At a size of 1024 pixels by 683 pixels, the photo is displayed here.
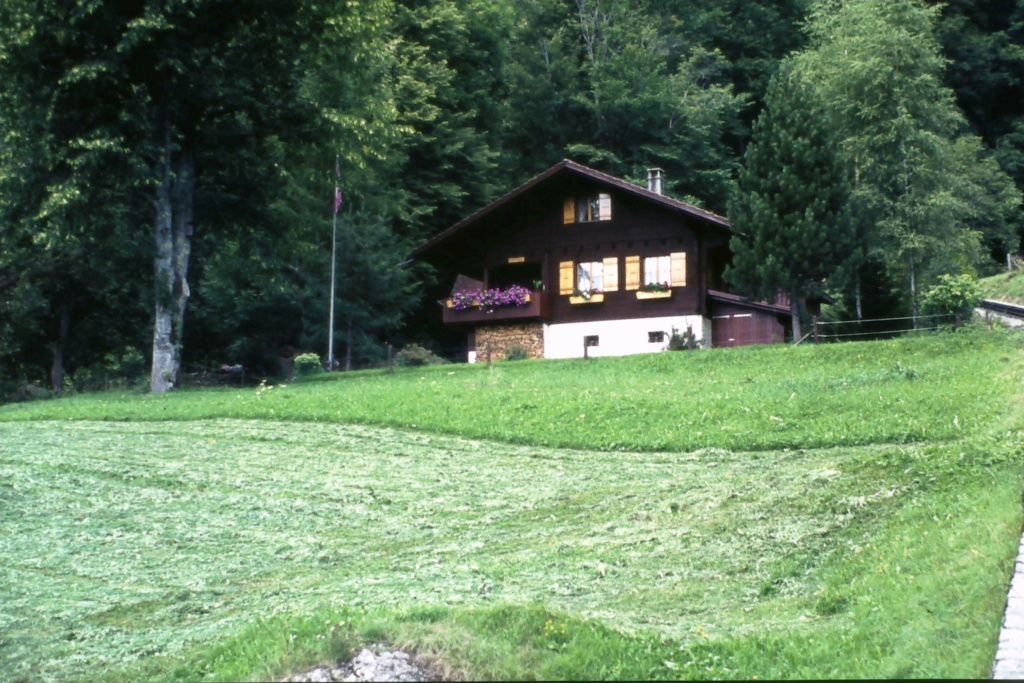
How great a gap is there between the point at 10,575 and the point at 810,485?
11149 millimetres

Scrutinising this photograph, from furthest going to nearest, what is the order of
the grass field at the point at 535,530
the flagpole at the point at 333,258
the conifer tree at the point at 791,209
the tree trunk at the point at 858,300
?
1. the flagpole at the point at 333,258
2. the tree trunk at the point at 858,300
3. the conifer tree at the point at 791,209
4. the grass field at the point at 535,530

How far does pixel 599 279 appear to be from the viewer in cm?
4506

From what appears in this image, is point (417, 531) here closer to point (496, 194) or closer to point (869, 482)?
point (869, 482)

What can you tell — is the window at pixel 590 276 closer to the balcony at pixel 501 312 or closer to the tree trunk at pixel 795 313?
the balcony at pixel 501 312

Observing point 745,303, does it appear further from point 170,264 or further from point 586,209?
point 170,264

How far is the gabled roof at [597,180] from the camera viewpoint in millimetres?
42031

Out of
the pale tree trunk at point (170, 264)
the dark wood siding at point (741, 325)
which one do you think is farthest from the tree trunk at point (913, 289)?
the pale tree trunk at point (170, 264)

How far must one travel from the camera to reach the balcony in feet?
146

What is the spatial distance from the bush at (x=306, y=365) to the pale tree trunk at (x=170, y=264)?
12.2 ft

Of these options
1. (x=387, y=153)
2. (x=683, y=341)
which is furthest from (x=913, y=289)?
(x=387, y=153)

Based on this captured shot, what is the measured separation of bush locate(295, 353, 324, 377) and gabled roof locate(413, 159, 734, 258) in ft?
27.2

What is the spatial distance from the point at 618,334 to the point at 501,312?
14.1ft

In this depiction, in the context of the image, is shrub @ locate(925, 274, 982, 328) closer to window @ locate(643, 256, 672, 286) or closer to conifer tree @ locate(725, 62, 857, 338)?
conifer tree @ locate(725, 62, 857, 338)

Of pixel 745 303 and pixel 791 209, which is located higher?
pixel 791 209
